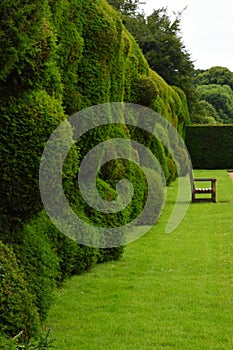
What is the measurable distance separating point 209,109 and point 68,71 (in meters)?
53.6

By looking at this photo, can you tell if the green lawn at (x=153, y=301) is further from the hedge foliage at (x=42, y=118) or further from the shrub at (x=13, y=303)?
the shrub at (x=13, y=303)

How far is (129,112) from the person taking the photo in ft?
41.2

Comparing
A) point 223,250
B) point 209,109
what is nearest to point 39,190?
point 223,250

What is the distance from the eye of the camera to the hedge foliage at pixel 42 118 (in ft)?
15.2

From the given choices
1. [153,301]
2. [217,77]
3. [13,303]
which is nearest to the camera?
[13,303]

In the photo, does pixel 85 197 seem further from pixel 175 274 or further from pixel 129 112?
pixel 129 112

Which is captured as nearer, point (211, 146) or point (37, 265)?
point (37, 265)

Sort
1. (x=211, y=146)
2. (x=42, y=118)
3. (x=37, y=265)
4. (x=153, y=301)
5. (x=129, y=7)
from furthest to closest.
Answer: (x=129, y=7)
(x=211, y=146)
(x=153, y=301)
(x=37, y=265)
(x=42, y=118)

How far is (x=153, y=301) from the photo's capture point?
21.8 ft

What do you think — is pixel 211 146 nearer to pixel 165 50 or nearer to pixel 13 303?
pixel 165 50

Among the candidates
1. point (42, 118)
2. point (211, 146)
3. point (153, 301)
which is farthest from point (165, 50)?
point (42, 118)

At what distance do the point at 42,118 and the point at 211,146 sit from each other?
101 feet

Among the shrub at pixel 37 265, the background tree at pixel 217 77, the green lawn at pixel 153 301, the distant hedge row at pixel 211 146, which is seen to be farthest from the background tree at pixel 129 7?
the shrub at pixel 37 265

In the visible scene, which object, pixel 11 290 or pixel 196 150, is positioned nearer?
pixel 11 290
